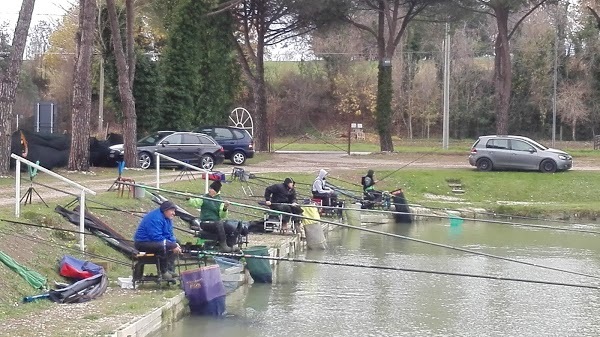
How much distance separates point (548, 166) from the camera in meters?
36.9

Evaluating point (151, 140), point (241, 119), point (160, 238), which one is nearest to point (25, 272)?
point (160, 238)

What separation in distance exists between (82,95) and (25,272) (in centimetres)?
1533

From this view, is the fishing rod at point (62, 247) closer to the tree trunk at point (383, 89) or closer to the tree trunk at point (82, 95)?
the tree trunk at point (82, 95)

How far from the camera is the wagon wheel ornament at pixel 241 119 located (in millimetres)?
48125

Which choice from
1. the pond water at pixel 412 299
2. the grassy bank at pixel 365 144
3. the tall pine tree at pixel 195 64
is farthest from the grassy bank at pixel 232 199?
the grassy bank at pixel 365 144

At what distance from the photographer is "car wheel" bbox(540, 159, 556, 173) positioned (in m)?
36.8

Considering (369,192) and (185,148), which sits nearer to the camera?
(369,192)

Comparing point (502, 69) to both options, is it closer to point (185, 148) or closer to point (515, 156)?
point (515, 156)

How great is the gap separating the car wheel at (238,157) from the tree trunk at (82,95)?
9697 mm

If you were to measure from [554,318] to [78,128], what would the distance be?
1661 cm

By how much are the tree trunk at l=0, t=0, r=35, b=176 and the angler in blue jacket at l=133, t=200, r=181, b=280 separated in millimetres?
10927

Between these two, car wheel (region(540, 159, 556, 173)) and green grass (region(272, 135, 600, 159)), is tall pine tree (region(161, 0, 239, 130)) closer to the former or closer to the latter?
green grass (region(272, 135, 600, 159))

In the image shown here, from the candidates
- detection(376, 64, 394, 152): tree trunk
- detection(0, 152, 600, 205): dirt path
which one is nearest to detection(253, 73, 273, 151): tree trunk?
detection(0, 152, 600, 205): dirt path

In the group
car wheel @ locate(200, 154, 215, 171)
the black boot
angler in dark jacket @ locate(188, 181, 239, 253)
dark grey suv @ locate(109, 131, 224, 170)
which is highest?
dark grey suv @ locate(109, 131, 224, 170)
